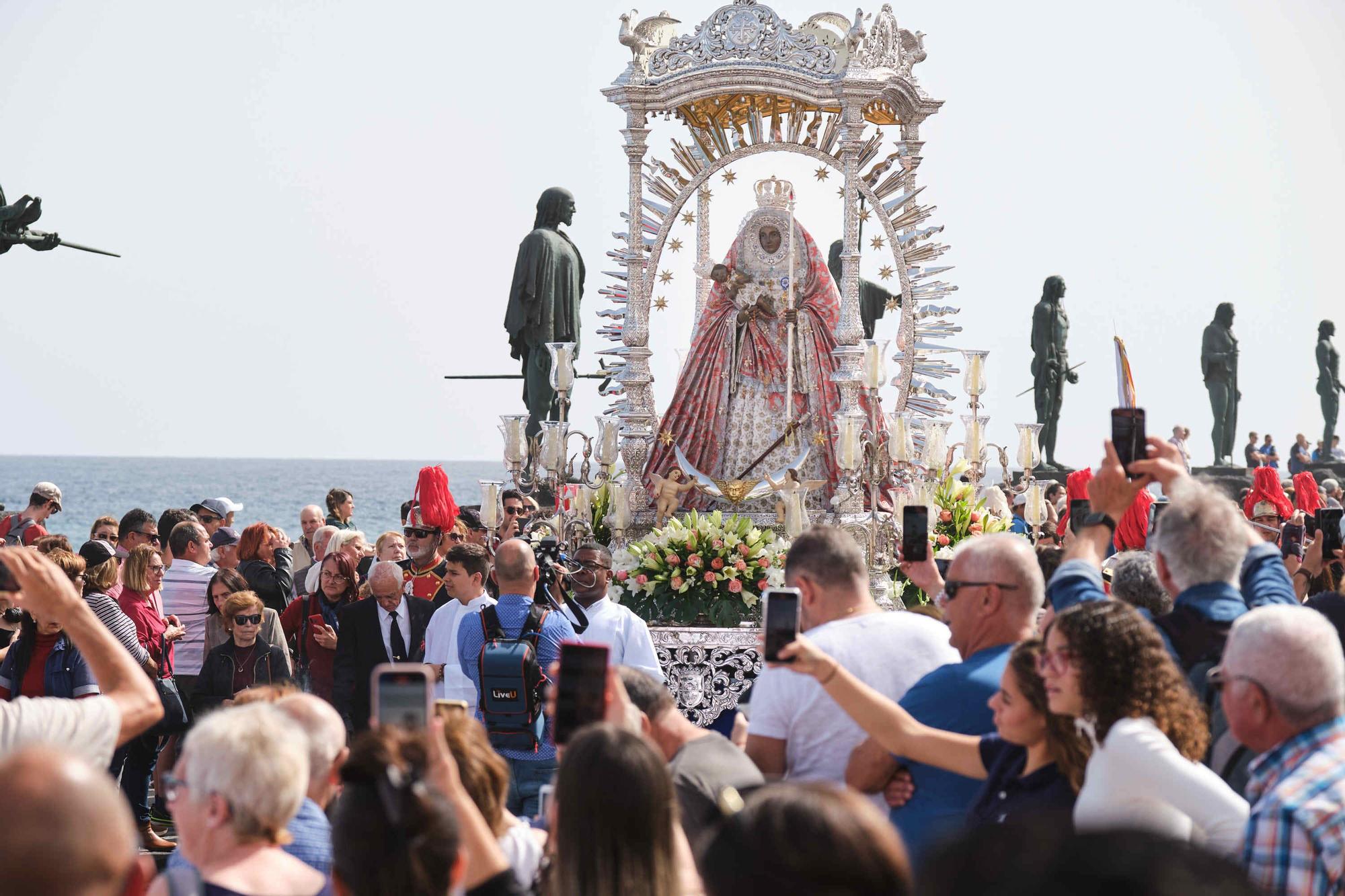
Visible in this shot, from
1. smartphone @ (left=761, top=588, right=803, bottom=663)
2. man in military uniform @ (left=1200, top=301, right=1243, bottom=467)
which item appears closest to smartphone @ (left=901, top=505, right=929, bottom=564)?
smartphone @ (left=761, top=588, right=803, bottom=663)

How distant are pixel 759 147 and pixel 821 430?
2.03 meters

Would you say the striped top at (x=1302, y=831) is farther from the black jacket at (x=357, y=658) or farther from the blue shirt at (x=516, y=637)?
the black jacket at (x=357, y=658)

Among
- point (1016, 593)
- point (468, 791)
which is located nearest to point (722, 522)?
point (1016, 593)

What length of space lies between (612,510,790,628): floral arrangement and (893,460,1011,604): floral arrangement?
1.04 m

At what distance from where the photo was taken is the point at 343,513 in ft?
38.4

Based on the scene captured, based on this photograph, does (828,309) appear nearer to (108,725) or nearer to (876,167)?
(876,167)

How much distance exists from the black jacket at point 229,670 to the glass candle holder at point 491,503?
10.1 ft

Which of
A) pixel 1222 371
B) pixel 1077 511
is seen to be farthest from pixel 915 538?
pixel 1222 371

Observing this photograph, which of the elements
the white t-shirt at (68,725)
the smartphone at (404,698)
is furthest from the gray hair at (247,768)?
the white t-shirt at (68,725)

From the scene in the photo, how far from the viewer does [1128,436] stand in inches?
181

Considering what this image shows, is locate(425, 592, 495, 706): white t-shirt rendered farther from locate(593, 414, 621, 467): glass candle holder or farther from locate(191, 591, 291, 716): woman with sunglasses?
locate(593, 414, 621, 467): glass candle holder

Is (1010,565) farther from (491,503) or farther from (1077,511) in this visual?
(491,503)

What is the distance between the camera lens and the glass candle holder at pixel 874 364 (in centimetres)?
1021

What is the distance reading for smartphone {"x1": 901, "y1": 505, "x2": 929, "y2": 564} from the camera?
5.30 metres
